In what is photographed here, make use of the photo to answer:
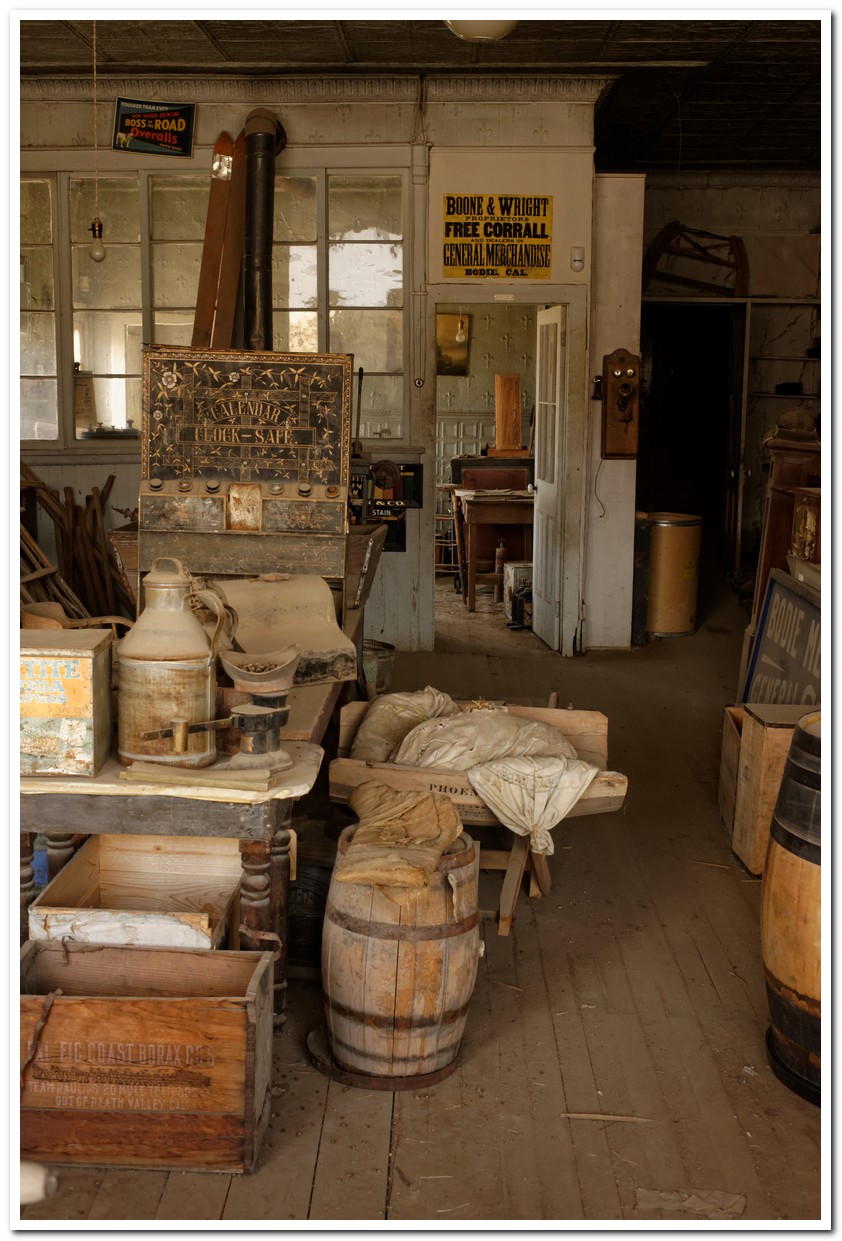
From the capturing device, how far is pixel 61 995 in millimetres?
2744

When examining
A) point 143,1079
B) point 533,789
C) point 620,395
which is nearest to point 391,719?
point 533,789

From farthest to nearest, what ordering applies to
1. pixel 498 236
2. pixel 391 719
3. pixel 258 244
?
pixel 498 236, pixel 258 244, pixel 391 719

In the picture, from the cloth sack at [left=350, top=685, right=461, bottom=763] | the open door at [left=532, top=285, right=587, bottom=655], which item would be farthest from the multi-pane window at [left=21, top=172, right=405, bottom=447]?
the cloth sack at [left=350, top=685, right=461, bottom=763]

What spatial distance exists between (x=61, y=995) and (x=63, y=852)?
0.76 meters

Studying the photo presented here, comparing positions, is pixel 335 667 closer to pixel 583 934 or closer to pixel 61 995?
pixel 583 934

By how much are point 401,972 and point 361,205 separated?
5976 mm

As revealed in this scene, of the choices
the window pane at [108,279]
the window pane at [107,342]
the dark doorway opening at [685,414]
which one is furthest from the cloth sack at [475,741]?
the dark doorway opening at [685,414]

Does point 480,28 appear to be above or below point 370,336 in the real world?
above

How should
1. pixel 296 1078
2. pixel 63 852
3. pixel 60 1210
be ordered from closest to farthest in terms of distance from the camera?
pixel 60 1210
pixel 296 1078
pixel 63 852

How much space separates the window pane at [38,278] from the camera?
8.09 m

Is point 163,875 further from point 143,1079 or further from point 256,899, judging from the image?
point 143,1079

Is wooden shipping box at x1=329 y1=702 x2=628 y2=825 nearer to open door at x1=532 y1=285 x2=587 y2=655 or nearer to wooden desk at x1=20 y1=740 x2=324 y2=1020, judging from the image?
wooden desk at x1=20 y1=740 x2=324 y2=1020

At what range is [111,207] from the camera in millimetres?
7965
